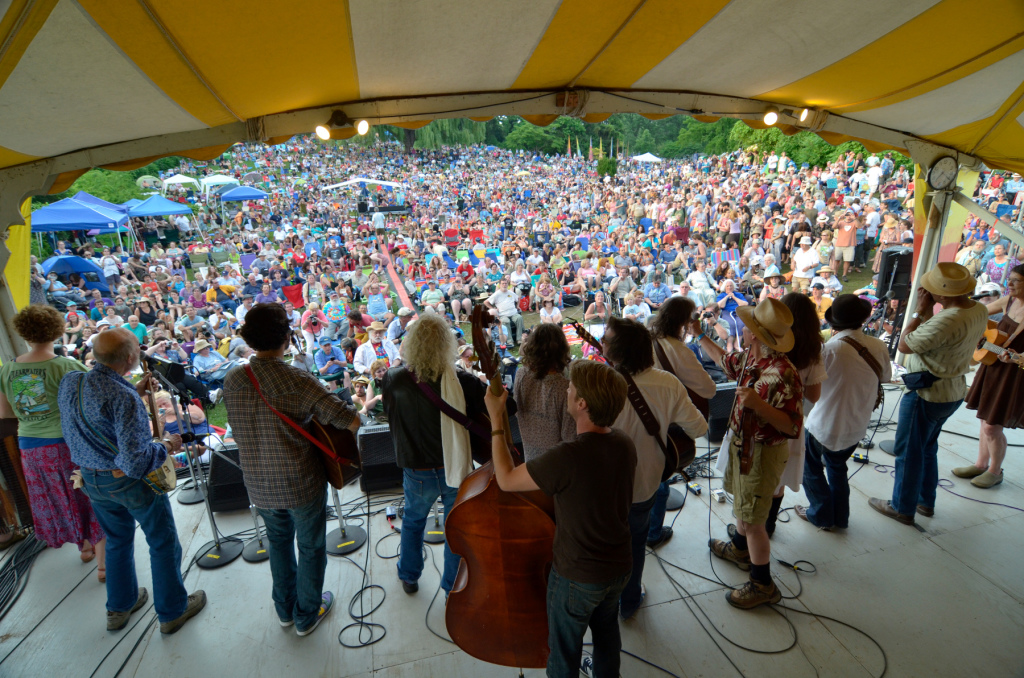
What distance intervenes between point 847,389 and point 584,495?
1772 mm

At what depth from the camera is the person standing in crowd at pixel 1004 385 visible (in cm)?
275

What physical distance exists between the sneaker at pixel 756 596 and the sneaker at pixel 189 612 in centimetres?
248

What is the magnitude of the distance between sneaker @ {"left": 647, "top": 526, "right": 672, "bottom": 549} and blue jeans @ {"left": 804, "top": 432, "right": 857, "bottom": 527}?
0.80m

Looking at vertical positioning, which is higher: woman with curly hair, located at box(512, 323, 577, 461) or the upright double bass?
woman with curly hair, located at box(512, 323, 577, 461)

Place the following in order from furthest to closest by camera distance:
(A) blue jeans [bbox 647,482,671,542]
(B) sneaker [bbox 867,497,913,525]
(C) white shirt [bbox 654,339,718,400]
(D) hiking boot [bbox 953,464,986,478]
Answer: (D) hiking boot [bbox 953,464,986,478]
(B) sneaker [bbox 867,497,913,525]
(A) blue jeans [bbox 647,482,671,542]
(C) white shirt [bbox 654,339,718,400]

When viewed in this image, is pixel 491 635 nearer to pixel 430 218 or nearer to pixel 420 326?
pixel 420 326

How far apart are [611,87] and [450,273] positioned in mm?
7154

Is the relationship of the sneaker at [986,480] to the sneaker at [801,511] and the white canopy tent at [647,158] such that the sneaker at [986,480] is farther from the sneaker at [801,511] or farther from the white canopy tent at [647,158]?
the white canopy tent at [647,158]

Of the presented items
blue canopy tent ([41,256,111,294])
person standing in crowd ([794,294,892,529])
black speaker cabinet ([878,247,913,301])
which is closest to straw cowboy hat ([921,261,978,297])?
person standing in crowd ([794,294,892,529])

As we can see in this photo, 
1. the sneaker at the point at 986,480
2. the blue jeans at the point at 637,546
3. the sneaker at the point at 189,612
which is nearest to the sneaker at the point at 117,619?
the sneaker at the point at 189,612

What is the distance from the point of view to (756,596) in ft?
7.47

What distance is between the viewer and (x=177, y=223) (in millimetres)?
15555

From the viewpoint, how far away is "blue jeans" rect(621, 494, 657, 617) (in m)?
1.96

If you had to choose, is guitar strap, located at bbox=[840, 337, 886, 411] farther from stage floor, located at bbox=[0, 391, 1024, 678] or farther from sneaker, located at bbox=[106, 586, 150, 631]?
sneaker, located at bbox=[106, 586, 150, 631]
